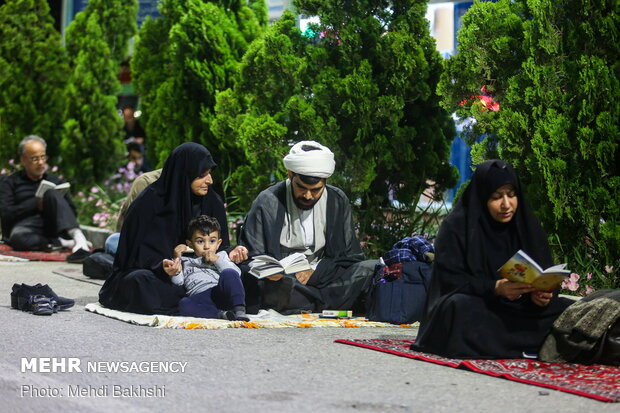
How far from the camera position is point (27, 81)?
1833cm

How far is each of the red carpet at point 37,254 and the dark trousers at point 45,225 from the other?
85 millimetres

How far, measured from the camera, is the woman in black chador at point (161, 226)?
9234 mm

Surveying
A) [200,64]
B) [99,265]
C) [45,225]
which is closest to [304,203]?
[99,265]

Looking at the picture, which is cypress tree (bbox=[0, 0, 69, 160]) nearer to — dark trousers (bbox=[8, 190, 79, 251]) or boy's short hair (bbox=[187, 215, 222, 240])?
dark trousers (bbox=[8, 190, 79, 251])

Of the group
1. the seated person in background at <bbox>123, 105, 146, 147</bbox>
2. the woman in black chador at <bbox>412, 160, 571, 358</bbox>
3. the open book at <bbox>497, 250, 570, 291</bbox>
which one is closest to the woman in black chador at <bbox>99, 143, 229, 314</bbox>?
the woman in black chador at <bbox>412, 160, 571, 358</bbox>

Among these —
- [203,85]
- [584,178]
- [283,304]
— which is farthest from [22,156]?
[584,178]

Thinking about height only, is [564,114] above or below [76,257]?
above

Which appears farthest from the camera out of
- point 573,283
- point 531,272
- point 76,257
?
point 76,257

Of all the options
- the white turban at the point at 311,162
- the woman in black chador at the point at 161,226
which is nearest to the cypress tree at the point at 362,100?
the white turban at the point at 311,162

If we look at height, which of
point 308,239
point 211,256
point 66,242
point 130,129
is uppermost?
point 130,129

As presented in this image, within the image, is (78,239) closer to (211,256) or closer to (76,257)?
(76,257)

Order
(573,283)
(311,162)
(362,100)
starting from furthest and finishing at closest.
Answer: (362,100) → (573,283) → (311,162)

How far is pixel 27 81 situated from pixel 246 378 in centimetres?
1246

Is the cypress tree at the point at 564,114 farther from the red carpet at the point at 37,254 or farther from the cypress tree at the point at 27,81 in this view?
the cypress tree at the point at 27,81
